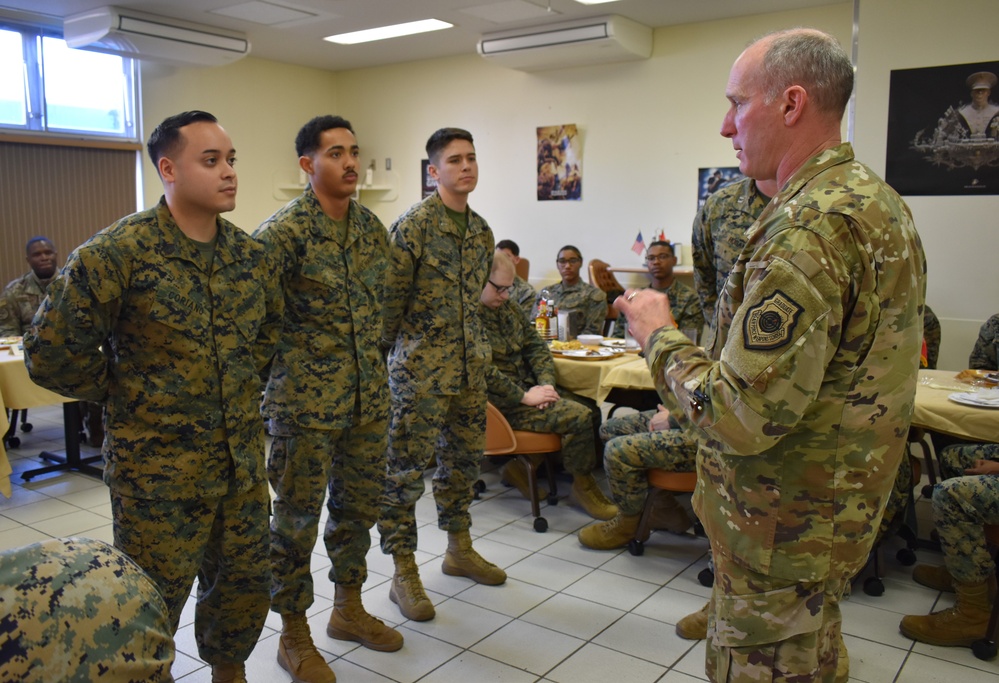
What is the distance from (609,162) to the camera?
Result: 26.9 ft

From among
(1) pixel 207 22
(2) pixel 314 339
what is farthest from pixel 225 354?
(1) pixel 207 22

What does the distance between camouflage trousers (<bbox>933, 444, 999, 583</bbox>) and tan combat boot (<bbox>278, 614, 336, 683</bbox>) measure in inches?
90.5

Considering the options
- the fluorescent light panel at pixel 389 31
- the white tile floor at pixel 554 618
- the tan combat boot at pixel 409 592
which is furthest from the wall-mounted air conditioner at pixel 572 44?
the tan combat boot at pixel 409 592

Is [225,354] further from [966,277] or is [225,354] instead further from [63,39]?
[63,39]

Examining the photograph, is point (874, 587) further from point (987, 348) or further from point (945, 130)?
point (945, 130)

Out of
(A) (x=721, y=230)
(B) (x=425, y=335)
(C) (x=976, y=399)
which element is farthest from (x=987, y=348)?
(B) (x=425, y=335)

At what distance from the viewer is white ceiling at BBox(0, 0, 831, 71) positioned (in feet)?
22.0

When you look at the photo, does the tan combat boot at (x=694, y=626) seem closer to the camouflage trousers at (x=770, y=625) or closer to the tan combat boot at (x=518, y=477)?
the camouflage trousers at (x=770, y=625)

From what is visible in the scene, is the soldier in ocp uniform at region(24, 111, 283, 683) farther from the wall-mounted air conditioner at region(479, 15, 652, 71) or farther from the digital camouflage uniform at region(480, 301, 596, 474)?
the wall-mounted air conditioner at region(479, 15, 652, 71)

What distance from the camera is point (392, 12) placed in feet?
23.3

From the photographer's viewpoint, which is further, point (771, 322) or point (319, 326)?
point (319, 326)

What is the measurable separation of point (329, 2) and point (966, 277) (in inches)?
207

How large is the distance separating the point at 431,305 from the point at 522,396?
1.30 m

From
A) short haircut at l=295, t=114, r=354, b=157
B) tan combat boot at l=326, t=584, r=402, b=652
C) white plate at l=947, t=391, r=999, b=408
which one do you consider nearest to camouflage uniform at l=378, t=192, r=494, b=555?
tan combat boot at l=326, t=584, r=402, b=652
